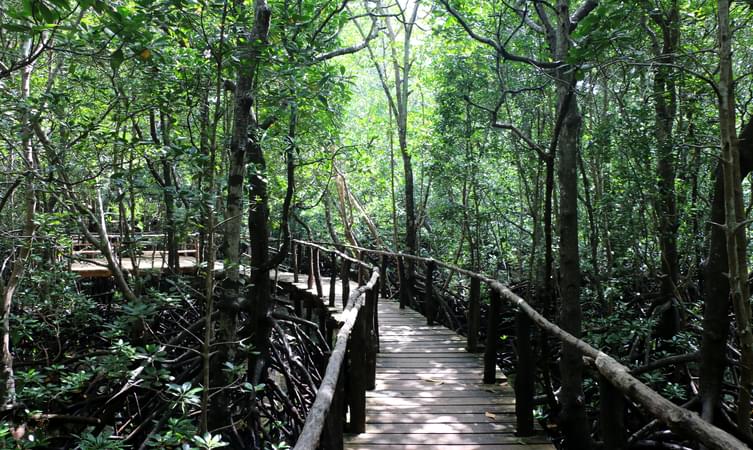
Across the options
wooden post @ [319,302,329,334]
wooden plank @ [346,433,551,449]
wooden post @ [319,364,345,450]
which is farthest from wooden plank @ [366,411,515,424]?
wooden post @ [319,302,329,334]

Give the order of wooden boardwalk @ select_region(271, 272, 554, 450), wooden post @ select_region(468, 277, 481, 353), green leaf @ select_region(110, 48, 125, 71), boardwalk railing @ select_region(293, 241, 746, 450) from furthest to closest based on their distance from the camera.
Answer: wooden post @ select_region(468, 277, 481, 353) → wooden boardwalk @ select_region(271, 272, 554, 450) → green leaf @ select_region(110, 48, 125, 71) → boardwalk railing @ select_region(293, 241, 746, 450)

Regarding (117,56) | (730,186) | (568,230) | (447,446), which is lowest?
(447,446)

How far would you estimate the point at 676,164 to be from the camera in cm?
584

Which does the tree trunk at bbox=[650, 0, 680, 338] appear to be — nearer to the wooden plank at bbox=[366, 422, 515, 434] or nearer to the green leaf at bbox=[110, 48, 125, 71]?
the wooden plank at bbox=[366, 422, 515, 434]

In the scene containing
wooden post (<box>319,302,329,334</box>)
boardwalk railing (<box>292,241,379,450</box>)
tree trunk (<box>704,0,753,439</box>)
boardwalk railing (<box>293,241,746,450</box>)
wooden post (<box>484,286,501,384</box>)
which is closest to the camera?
boardwalk railing (<box>293,241,746,450</box>)

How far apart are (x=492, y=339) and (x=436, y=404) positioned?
707 millimetres

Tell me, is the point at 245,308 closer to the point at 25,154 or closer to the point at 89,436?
the point at 89,436

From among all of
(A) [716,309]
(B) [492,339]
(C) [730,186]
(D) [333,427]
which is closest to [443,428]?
(B) [492,339]

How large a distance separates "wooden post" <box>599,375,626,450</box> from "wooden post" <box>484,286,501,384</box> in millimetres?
2009

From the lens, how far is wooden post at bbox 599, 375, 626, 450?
2.08 m

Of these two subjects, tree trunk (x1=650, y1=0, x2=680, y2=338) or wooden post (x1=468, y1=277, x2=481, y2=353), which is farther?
tree trunk (x1=650, y1=0, x2=680, y2=338)

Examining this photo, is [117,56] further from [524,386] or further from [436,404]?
[436,404]

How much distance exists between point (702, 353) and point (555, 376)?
2835 millimetres

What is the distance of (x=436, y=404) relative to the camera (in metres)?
4.00
